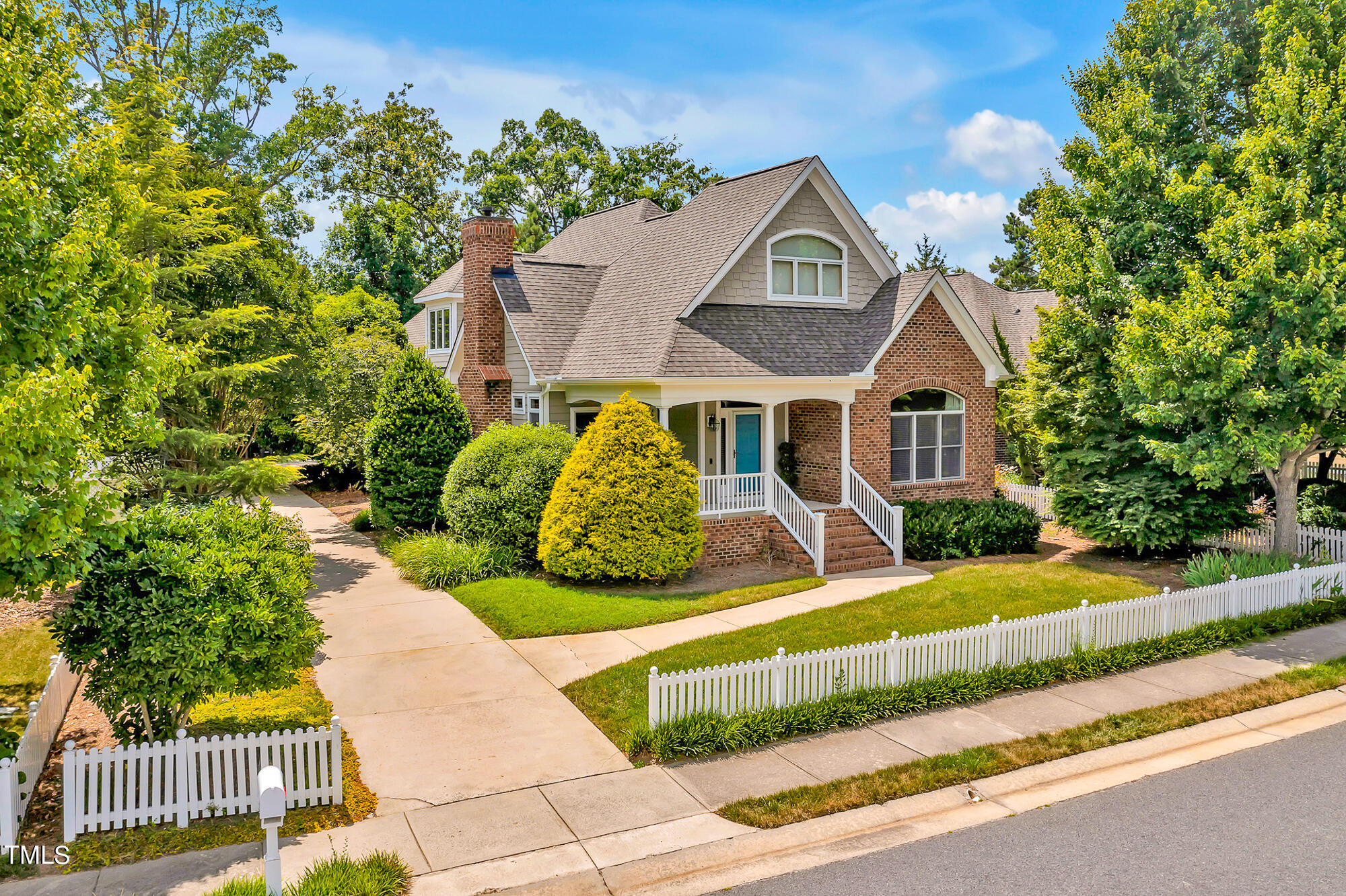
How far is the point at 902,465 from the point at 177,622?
55.6 feet

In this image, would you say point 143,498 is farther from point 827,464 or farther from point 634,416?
point 827,464

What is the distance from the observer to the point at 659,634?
13.8 metres

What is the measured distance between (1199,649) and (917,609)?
4214 mm

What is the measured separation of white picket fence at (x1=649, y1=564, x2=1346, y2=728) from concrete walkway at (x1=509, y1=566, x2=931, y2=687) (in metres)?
1.98

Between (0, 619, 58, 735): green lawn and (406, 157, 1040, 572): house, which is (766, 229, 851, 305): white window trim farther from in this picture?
(0, 619, 58, 735): green lawn

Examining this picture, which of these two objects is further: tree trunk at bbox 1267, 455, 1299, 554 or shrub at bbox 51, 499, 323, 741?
tree trunk at bbox 1267, 455, 1299, 554

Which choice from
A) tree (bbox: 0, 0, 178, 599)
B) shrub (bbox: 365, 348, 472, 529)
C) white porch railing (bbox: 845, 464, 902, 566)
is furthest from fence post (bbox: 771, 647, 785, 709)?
shrub (bbox: 365, 348, 472, 529)

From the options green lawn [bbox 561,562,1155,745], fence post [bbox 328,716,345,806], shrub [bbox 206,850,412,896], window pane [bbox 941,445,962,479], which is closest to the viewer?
shrub [bbox 206,850,412,896]

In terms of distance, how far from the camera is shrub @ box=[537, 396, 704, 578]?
1630cm

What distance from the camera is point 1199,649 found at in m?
13.4

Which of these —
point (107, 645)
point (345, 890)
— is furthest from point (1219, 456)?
point (107, 645)

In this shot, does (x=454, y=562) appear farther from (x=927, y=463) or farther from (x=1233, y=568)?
(x=1233, y=568)

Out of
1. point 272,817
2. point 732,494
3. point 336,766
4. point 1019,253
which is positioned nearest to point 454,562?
point 732,494

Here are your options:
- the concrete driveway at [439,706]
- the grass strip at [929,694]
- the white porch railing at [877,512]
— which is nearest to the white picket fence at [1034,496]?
the white porch railing at [877,512]
